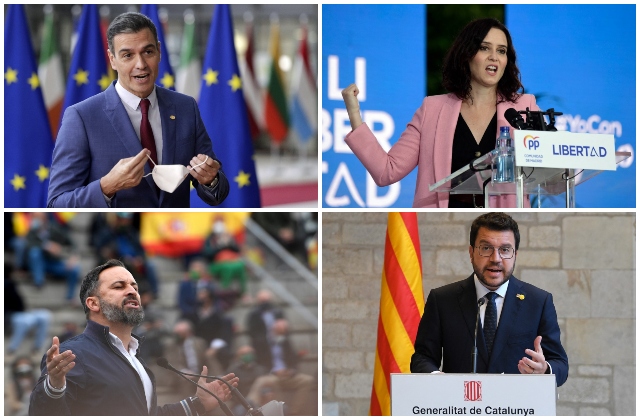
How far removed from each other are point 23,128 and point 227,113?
49.9 inches

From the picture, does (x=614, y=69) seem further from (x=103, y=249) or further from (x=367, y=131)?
(x=103, y=249)

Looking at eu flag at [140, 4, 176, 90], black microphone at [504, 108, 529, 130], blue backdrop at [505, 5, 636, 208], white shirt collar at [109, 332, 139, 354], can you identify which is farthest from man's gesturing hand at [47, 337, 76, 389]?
blue backdrop at [505, 5, 636, 208]

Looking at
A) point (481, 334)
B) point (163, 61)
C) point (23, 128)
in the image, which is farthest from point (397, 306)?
point (23, 128)

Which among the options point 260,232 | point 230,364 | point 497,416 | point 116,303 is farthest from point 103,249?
point 497,416

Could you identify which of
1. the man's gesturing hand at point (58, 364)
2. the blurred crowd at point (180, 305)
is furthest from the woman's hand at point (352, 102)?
the blurred crowd at point (180, 305)

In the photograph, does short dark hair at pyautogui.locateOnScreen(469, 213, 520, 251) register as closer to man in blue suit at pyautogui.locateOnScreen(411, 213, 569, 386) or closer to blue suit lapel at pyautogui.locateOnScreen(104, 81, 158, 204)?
man in blue suit at pyautogui.locateOnScreen(411, 213, 569, 386)

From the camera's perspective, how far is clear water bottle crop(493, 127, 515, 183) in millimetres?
4117

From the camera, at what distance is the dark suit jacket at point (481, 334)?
5012mm

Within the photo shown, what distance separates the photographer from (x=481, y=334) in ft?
16.6

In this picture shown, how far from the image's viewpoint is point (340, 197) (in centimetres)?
680

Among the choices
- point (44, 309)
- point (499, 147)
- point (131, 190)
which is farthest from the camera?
point (44, 309)

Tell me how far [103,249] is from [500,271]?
17.7ft

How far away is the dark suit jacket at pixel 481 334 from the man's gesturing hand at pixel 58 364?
1593mm

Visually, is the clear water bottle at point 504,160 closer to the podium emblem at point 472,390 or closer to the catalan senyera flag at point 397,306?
the podium emblem at point 472,390
